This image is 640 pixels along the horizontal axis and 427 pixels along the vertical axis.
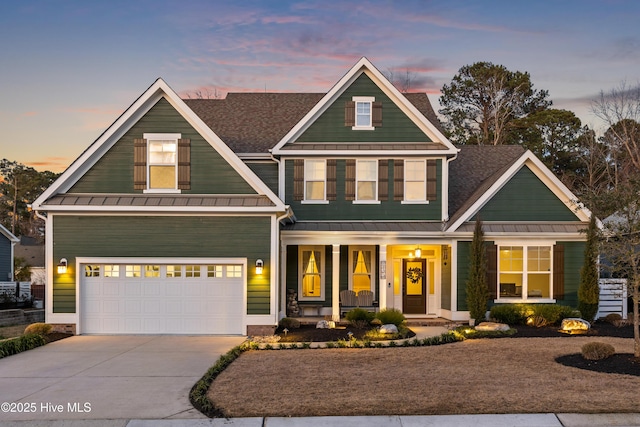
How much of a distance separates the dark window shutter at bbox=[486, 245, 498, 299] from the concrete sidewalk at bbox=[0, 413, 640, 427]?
10.0 meters

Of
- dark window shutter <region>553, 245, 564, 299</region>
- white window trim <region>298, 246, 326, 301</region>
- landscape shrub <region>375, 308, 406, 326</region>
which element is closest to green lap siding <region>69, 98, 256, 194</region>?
white window trim <region>298, 246, 326, 301</region>

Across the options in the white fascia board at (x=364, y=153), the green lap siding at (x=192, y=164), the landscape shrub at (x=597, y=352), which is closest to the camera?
the landscape shrub at (x=597, y=352)

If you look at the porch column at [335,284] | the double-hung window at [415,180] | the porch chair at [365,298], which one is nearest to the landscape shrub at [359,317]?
the porch column at [335,284]

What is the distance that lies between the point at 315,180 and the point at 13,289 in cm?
1812

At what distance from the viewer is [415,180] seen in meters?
18.9

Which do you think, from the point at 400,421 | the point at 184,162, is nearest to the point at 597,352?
the point at 400,421

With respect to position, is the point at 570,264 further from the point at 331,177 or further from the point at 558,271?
the point at 331,177

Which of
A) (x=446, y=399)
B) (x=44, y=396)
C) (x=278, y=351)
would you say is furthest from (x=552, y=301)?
(x=44, y=396)

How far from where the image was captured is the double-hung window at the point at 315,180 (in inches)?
747

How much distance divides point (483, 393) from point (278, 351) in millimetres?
5618

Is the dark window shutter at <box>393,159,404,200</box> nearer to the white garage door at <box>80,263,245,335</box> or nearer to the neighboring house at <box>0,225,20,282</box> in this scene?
the white garage door at <box>80,263,245,335</box>

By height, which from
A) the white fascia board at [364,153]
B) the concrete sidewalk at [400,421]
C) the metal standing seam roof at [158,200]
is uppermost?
the white fascia board at [364,153]

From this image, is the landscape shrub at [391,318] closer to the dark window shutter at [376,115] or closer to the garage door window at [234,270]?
the garage door window at [234,270]

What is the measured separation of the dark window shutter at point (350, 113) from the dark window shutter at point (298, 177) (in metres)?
2.04
